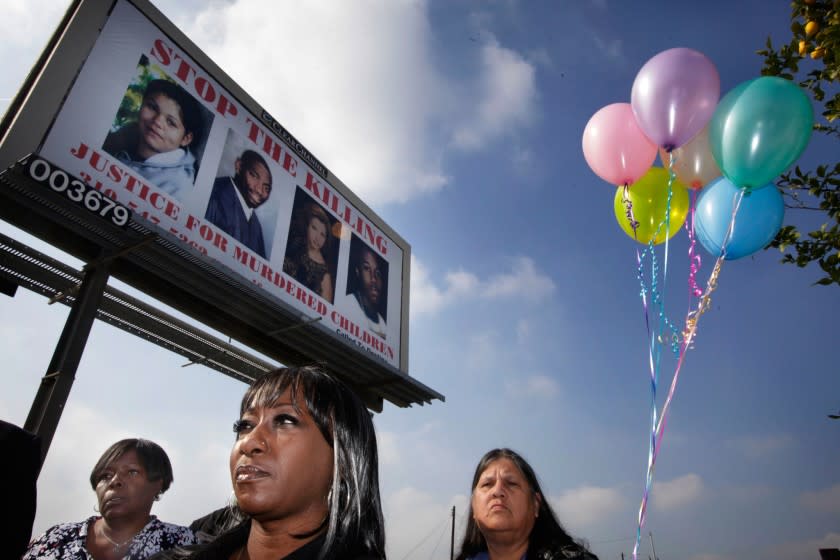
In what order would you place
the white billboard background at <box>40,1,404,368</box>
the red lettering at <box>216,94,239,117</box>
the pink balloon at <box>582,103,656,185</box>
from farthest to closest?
the red lettering at <box>216,94,239,117</box>
the pink balloon at <box>582,103,656,185</box>
the white billboard background at <box>40,1,404,368</box>

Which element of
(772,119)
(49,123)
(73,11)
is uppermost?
(73,11)

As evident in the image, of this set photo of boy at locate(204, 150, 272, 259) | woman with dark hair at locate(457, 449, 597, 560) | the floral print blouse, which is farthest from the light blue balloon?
the floral print blouse

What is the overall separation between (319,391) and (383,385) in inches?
195

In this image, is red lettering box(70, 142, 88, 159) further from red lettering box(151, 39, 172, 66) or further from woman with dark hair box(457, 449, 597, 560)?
woman with dark hair box(457, 449, 597, 560)

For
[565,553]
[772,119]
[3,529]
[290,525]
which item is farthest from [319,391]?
[772,119]

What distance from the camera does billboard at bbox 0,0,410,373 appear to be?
4.07 m

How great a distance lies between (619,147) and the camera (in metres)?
4.89

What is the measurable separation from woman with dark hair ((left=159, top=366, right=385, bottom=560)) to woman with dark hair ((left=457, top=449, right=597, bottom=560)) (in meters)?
1.66

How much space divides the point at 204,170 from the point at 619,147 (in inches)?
166

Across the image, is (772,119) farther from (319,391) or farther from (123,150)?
(123,150)

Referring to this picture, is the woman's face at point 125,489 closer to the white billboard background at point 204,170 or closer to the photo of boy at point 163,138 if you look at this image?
the white billboard background at point 204,170

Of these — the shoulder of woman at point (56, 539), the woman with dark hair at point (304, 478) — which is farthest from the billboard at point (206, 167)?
the woman with dark hair at point (304, 478)

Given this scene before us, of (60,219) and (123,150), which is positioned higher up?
(123,150)

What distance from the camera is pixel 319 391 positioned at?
1.86 m
